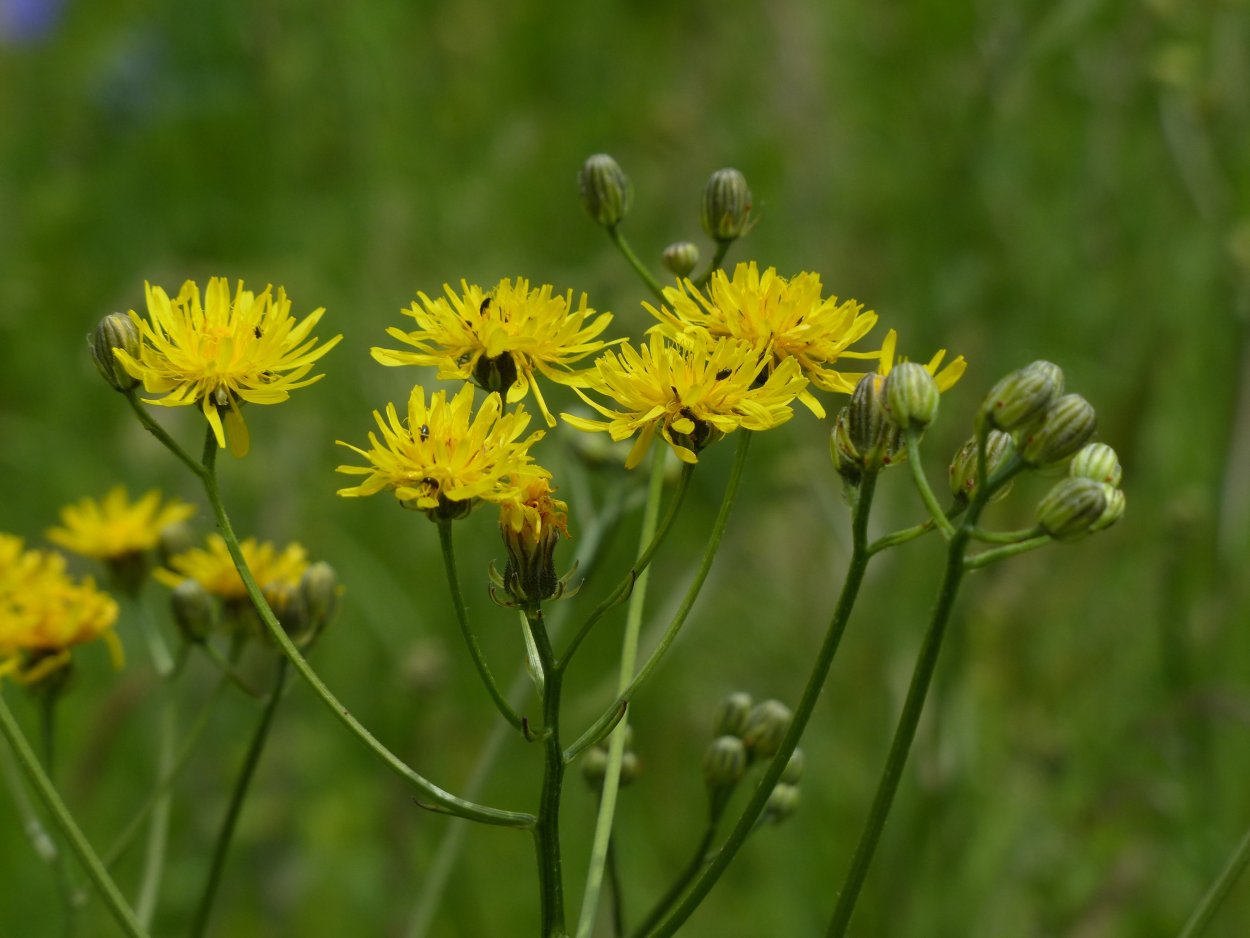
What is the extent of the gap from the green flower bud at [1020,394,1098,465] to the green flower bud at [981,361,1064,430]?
14mm

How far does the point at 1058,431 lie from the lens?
150 cm

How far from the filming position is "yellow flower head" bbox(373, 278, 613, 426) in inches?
68.7

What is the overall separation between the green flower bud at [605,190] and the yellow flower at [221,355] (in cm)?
60

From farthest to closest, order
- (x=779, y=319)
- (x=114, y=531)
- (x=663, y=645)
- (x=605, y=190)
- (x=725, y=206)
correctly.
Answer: (x=114, y=531), (x=605, y=190), (x=725, y=206), (x=779, y=319), (x=663, y=645)

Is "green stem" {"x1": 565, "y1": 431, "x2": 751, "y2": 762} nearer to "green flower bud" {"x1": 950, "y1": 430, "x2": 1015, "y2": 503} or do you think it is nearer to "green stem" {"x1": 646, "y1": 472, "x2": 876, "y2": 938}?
"green stem" {"x1": 646, "y1": 472, "x2": 876, "y2": 938}

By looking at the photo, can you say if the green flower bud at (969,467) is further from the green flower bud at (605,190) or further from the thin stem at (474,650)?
the green flower bud at (605,190)

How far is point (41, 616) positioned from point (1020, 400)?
142 centimetres

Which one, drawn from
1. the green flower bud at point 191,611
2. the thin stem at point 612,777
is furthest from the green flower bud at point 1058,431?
the green flower bud at point 191,611

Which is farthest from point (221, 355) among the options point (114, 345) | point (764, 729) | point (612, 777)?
point (764, 729)

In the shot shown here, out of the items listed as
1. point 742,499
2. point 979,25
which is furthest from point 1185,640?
point 979,25

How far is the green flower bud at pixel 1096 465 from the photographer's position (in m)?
1.63

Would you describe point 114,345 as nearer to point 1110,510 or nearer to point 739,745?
point 739,745

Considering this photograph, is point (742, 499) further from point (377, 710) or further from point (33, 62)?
point (33, 62)

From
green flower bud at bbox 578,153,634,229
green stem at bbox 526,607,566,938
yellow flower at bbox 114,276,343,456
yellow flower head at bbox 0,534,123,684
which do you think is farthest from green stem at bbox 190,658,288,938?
green flower bud at bbox 578,153,634,229
